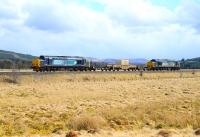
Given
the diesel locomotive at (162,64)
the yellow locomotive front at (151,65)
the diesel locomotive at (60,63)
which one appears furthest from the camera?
the diesel locomotive at (162,64)

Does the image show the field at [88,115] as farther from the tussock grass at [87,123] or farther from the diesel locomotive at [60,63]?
the diesel locomotive at [60,63]

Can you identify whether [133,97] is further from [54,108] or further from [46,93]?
[54,108]

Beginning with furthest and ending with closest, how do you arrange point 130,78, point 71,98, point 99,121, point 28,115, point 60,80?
1. point 130,78
2. point 60,80
3. point 71,98
4. point 28,115
5. point 99,121

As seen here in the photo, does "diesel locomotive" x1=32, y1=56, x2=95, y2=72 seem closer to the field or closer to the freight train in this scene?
the freight train

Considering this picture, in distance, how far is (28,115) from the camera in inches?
977

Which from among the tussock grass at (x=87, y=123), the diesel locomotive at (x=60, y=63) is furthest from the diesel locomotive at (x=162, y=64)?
the tussock grass at (x=87, y=123)

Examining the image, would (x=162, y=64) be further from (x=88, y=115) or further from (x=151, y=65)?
(x=88, y=115)

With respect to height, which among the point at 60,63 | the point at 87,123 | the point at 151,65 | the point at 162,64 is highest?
the point at 60,63

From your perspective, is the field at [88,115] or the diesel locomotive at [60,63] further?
the diesel locomotive at [60,63]

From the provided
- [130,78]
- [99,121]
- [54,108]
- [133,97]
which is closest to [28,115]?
[54,108]

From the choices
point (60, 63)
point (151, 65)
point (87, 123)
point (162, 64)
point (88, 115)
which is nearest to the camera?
point (87, 123)

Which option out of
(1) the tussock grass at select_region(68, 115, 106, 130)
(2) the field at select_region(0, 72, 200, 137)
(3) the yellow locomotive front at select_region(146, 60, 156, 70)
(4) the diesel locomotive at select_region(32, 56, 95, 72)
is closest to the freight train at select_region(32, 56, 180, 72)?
(4) the diesel locomotive at select_region(32, 56, 95, 72)

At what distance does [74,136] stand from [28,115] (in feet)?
25.9

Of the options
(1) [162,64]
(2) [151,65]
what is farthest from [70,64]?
(1) [162,64]
